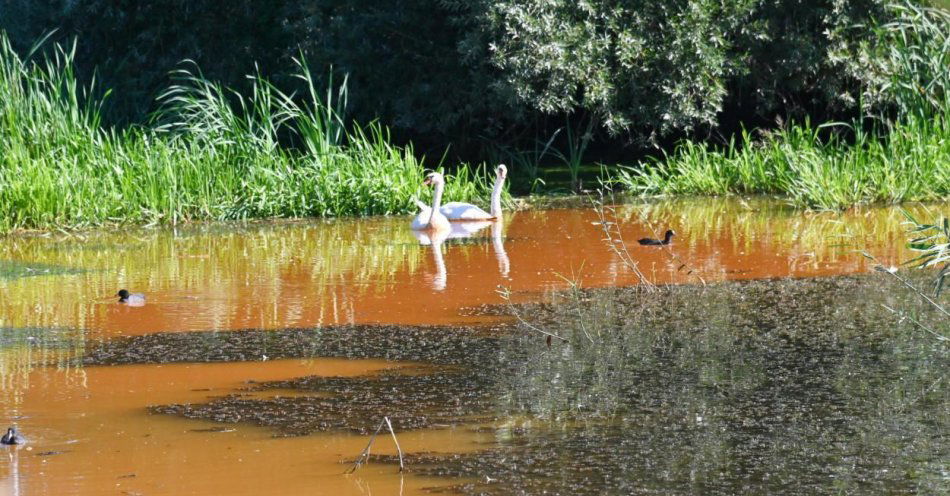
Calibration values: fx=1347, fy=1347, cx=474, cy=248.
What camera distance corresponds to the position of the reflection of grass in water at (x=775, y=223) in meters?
9.35

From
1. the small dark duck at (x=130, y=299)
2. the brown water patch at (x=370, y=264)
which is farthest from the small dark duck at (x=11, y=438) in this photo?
the small dark duck at (x=130, y=299)

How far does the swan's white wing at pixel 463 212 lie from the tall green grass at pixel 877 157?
246cm

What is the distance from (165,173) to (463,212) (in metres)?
2.59

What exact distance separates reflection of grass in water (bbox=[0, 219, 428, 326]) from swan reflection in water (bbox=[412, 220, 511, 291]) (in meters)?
0.13

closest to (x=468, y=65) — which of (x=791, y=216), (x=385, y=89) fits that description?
(x=385, y=89)

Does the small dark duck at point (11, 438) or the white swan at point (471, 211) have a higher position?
the white swan at point (471, 211)

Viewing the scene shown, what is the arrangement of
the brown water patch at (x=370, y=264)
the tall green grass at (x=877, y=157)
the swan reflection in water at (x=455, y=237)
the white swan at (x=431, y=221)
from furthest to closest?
the tall green grass at (x=877, y=157)
the white swan at (x=431, y=221)
the swan reflection in water at (x=455, y=237)
the brown water patch at (x=370, y=264)

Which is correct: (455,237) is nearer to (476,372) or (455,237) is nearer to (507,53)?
(507,53)

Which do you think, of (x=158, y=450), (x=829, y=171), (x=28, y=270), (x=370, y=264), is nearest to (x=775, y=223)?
(x=829, y=171)

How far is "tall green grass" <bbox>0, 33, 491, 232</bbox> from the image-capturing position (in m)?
11.1

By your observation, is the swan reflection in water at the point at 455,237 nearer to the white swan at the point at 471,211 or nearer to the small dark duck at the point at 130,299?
the white swan at the point at 471,211

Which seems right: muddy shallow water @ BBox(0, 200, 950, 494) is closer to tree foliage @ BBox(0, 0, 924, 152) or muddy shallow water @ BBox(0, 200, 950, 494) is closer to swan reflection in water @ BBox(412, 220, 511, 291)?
swan reflection in water @ BBox(412, 220, 511, 291)

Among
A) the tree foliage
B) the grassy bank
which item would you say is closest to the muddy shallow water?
the grassy bank

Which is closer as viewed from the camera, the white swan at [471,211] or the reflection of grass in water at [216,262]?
the reflection of grass in water at [216,262]
